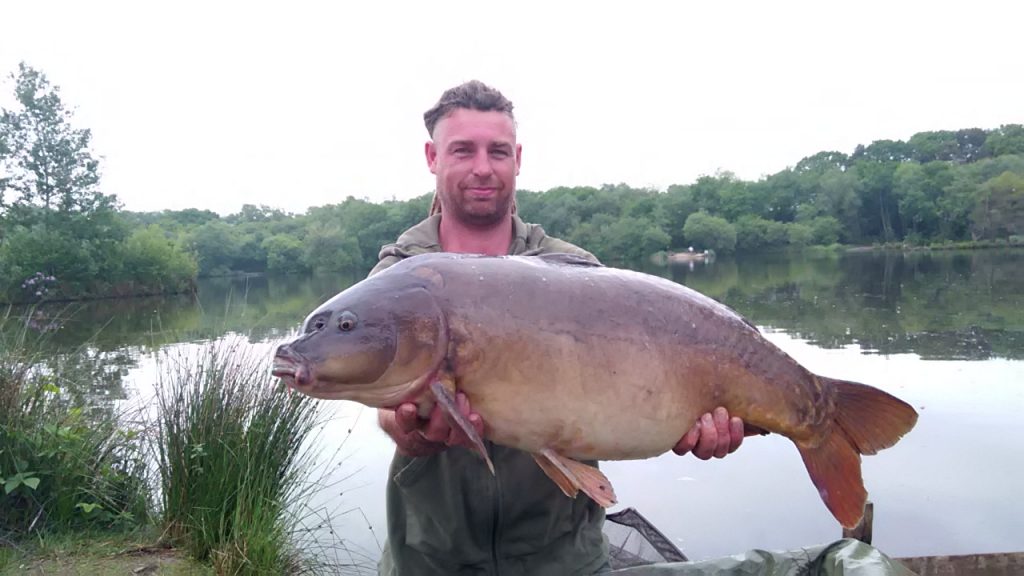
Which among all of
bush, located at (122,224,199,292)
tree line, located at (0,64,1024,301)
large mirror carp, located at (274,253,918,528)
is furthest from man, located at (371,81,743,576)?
bush, located at (122,224,199,292)

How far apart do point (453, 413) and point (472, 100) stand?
1.31 m

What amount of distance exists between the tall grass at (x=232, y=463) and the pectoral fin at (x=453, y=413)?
254 centimetres

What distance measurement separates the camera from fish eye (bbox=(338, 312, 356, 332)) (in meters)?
1.74

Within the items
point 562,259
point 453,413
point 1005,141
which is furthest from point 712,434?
point 1005,141

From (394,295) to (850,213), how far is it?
71.7 meters

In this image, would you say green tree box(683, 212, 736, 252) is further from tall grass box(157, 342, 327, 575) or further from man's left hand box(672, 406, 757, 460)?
man's left hand box(672, 406, 757, 460)

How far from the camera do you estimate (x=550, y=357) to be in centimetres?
179

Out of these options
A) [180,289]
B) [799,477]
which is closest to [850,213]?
[180,289]

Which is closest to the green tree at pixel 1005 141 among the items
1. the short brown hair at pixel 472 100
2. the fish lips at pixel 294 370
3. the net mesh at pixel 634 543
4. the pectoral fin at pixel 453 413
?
the net mesh at pixel 634 543

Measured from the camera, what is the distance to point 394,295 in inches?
70.0

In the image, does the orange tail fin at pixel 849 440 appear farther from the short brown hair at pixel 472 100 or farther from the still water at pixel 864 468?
the still water at pixel 864 468

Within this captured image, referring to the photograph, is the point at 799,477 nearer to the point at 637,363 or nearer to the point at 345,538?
the point at 345,538

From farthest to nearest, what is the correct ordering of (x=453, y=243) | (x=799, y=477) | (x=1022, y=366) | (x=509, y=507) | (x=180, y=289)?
(x=180, y=289), (x=1022, y=366), (x=799, y=477), (x=453, y=243), (x=509, y=507)

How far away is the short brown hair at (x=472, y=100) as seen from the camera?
2.53 m
